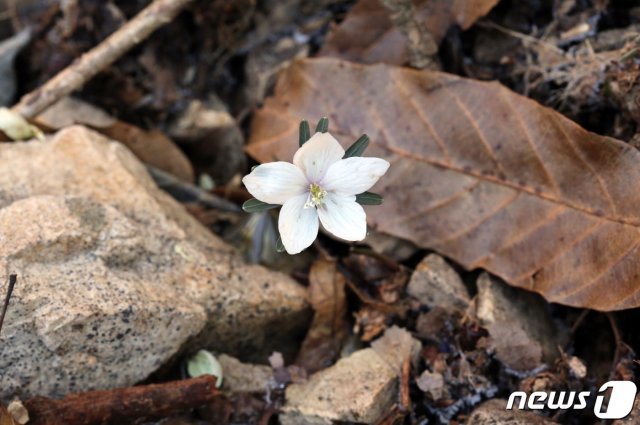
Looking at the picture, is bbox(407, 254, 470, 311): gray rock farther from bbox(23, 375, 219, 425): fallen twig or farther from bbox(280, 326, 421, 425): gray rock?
bbox(23, 375, 219, 425): fallen twig

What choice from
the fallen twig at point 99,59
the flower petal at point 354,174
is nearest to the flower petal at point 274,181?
the flower petal at point 354,174

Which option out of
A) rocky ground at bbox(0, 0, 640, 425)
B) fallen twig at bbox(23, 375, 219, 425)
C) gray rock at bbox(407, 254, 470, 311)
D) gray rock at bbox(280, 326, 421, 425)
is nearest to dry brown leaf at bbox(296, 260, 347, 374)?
rocky ground at bbox(0, 0, 640, 425)

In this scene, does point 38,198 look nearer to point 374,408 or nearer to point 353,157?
point 353,157

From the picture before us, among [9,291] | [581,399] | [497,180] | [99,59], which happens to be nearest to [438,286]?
[497,180]

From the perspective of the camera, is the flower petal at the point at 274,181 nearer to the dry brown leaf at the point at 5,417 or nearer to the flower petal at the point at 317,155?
the flower petal at the point at 317,155

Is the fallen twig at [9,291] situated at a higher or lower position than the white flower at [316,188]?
lower

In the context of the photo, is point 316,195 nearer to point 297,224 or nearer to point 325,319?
point 297,224
